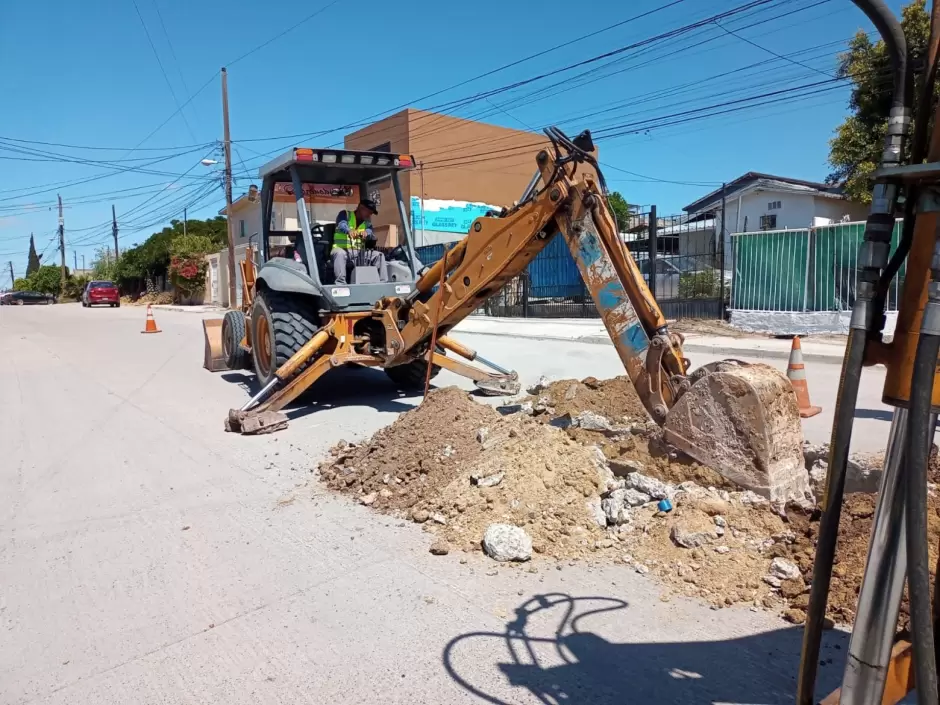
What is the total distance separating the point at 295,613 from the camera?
11.2 ft

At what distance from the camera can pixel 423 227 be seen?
3070 cm

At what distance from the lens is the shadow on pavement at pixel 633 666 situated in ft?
8.82

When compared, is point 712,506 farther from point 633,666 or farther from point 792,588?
point 633,666

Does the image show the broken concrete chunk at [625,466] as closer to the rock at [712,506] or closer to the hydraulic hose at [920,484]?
the rock at [712,506]

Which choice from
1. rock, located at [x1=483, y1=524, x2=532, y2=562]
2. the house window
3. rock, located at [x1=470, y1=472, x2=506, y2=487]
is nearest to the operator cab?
rock, located at [x1=470, y1=472, x2=506, y2=487]

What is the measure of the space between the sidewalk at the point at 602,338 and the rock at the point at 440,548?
8.99 meters

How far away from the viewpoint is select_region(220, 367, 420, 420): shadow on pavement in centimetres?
793

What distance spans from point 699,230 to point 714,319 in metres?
10.2

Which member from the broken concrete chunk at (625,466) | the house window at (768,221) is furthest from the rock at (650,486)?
the house window at (768,221)

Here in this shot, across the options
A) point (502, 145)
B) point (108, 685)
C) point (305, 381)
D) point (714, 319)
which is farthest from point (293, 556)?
point (502, 145)

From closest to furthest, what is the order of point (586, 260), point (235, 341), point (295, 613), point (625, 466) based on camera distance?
point (295, 613)
point (625, 466)
point (586, 260)
point (235, 341)

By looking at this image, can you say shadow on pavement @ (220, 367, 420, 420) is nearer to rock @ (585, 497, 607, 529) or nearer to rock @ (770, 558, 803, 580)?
rock @ (585, 497, 607, 529)

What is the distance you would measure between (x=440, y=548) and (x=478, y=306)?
3012mm

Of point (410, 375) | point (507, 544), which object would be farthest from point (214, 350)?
point (507, 544)
